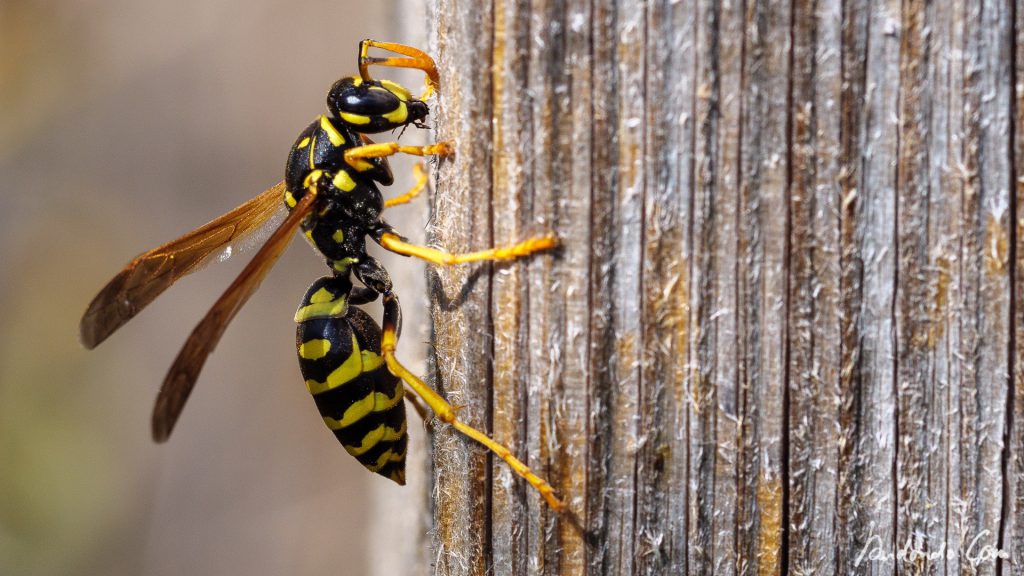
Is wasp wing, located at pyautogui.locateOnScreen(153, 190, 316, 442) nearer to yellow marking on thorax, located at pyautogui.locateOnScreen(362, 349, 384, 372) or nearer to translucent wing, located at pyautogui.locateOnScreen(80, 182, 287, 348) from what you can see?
yellow marking on thorax, located at pyautogui.locateOnScreen(362, 349, 384, 372)

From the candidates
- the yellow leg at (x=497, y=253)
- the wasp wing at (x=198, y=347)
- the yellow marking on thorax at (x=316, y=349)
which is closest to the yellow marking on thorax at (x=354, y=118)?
the wasp wing at (x=198, y=347)

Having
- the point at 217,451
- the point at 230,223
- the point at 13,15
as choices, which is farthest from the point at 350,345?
the point at 13,15

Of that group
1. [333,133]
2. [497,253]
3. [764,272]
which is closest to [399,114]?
[333,133]

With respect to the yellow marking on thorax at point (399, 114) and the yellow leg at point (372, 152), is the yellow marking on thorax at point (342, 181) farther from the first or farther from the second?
the yellow marking on thorax at point (399, 114)

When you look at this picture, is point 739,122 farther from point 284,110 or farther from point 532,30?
point 284,110

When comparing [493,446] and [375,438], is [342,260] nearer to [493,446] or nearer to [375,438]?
[375,438]

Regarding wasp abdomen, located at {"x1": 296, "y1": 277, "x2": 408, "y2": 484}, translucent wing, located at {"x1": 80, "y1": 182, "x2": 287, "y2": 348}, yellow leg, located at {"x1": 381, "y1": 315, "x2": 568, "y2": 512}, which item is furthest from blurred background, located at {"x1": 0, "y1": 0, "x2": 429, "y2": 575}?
yellow leg, located at {"x1": 381, "y1": 315, "x2": 568, "y2": 512}
